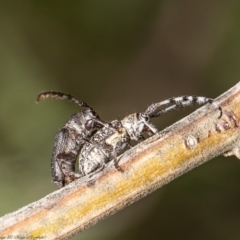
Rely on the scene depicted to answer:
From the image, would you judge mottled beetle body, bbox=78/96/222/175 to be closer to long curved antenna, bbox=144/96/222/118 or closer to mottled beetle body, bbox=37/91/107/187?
long curved antenna, bbox=144/96/222/118

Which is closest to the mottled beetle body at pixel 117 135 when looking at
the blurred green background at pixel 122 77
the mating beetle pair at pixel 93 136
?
the mating beetle pair at pixel 93 136

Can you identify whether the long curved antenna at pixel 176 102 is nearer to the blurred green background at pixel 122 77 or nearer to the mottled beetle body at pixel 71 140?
the mottled beetle body at pixel 71 140

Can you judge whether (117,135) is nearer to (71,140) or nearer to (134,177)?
(71,140)

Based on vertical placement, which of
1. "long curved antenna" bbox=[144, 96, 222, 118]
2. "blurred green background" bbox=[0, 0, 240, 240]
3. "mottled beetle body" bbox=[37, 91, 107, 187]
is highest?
"blurred green background" bbox=[0, 0, 240, 240]

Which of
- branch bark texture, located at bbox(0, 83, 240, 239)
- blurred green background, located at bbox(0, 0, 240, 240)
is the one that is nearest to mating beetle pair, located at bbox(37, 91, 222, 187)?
branch bark texture, located at bbox(0, 83, 240, 239)

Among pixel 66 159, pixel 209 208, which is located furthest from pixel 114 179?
pixel 209 208

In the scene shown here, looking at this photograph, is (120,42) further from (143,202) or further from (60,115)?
(143,202)

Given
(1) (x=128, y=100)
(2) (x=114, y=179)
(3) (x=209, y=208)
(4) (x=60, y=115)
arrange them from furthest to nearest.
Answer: (1) (x=128, y=100)
(4) (x=60, y=115)
(3) (x=209, y=208)
(2) (x=114, y=179)

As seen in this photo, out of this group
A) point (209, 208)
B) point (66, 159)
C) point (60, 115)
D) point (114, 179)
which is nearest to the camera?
point (114, 179)
